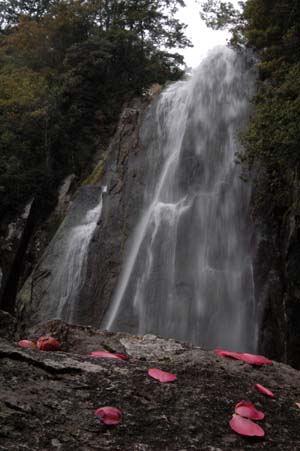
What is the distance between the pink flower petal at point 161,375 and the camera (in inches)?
105

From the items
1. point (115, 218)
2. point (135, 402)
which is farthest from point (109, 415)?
point (115, 218)

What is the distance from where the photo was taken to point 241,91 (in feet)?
48.8

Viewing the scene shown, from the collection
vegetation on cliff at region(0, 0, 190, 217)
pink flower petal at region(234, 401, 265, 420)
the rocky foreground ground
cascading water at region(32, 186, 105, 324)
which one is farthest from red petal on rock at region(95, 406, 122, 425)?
vegetation on cliff at region(0, 0, 190, 217)

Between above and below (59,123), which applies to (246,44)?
above

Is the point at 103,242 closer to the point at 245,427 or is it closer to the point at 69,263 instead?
the point at 69,263

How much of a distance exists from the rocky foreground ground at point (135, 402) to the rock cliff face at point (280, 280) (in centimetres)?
627

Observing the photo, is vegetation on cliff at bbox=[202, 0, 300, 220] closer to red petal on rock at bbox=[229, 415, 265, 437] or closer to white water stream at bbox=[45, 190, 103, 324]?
white water stream at bbox=[45, 190, 103, 324]

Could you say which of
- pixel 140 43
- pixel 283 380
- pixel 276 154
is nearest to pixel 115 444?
pixel 283 380

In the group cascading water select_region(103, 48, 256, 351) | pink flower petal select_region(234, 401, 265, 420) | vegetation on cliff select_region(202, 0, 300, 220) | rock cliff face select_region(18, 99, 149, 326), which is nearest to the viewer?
pink flower petal select_region(234, 401, 265, 420)

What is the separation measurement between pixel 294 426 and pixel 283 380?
2.35ft

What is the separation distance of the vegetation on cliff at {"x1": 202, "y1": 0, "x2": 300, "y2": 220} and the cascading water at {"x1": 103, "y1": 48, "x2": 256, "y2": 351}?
0.73 meters

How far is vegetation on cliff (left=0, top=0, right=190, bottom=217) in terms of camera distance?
18875 mm

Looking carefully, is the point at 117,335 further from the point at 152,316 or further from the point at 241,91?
the point at 241,91

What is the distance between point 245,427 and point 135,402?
55cm
